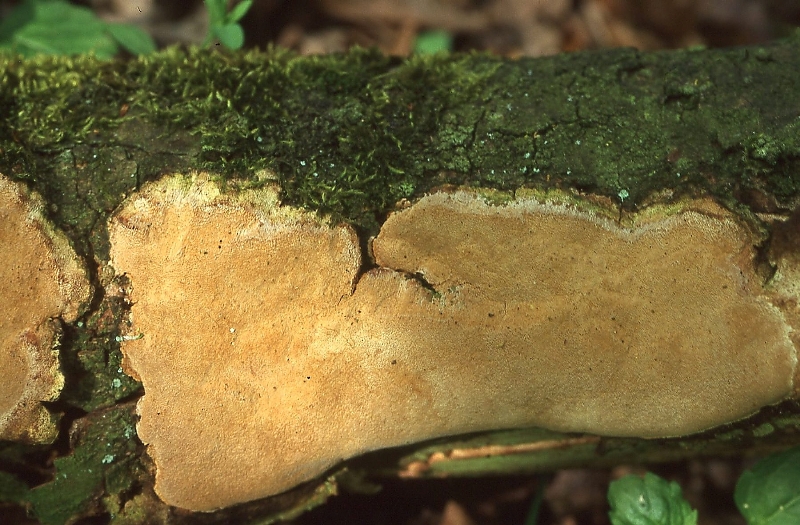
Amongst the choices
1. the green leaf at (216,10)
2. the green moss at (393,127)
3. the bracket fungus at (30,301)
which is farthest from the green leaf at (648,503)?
the green leaf at (216,10)

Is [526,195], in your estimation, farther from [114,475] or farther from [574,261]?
[114,475]

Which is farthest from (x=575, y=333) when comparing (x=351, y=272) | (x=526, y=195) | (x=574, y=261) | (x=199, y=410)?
(x=199, y=410)

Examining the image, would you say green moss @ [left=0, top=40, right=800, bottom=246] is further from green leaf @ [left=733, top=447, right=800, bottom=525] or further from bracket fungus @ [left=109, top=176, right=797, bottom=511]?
green leaf @ [left=733, top=447, right=800, bottom=525]

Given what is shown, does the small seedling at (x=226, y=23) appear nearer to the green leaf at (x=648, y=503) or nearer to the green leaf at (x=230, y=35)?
the green leaf at (x=230, y=35)

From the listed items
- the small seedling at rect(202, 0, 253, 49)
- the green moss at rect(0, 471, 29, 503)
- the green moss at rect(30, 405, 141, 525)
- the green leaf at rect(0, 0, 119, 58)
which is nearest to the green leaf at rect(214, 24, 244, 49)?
the small seedling at rect(202, 0, 253, 49)

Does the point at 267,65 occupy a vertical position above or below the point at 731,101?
above
